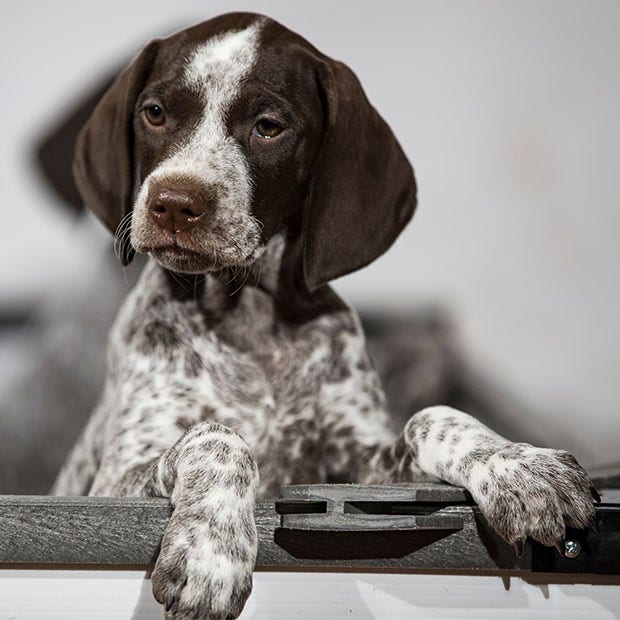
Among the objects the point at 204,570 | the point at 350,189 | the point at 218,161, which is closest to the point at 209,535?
the point at 204,570

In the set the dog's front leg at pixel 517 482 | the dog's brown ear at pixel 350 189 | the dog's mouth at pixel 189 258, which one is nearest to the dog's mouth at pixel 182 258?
the dog's mouth at pixel 189 258

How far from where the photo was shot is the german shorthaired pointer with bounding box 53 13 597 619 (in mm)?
2125

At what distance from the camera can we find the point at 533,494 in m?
1.70

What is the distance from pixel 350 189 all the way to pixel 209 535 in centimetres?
108

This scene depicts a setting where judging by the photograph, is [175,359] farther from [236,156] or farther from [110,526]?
[110,526]

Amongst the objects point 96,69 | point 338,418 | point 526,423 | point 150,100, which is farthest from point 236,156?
point 526,423

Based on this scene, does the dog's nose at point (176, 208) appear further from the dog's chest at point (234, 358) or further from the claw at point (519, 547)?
the claw at point (519, 547)

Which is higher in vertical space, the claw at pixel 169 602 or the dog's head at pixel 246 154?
the dog's head at pixel 246 154

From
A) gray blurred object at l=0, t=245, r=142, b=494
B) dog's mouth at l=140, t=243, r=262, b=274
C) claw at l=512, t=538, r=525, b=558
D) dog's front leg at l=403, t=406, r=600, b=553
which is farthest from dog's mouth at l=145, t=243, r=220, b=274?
gray blurred object at l=0, t=245, r=142, b=494

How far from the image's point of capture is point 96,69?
11.9 ft

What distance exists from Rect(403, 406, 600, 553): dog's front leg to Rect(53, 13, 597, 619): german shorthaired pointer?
15 millimetres

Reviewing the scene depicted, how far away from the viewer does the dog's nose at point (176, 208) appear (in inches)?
79.1

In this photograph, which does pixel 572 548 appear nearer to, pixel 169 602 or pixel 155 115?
pixel 169 602

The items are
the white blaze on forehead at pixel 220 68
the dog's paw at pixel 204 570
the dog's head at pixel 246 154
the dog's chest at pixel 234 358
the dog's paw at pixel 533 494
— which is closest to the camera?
the dog's paw at pixel 204 570
